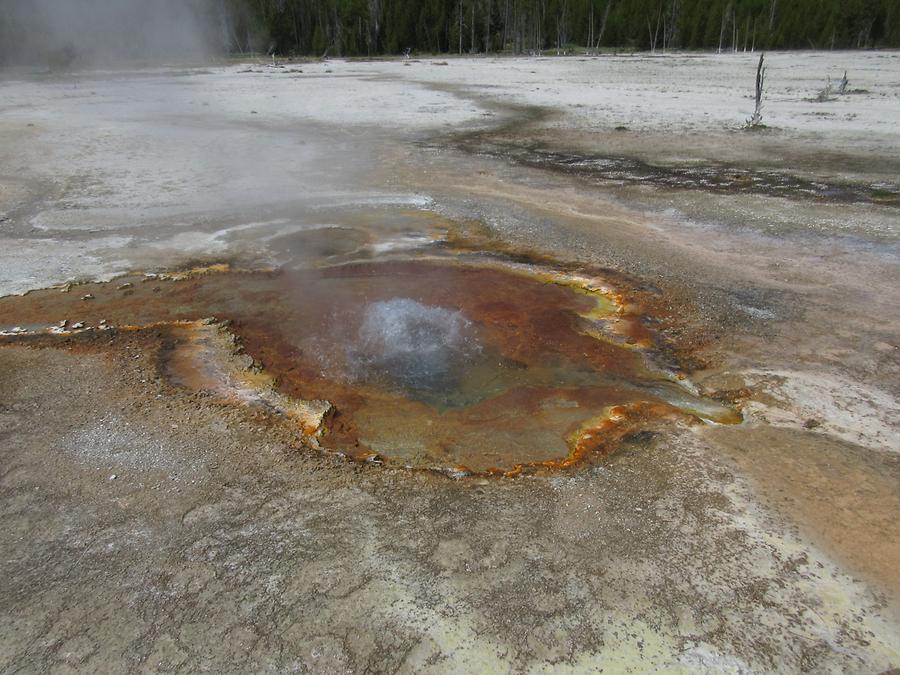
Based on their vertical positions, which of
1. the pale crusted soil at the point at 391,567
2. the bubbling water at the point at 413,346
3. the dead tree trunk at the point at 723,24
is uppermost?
the dead tree trunk at the point at 723,24

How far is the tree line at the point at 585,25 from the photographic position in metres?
35.9

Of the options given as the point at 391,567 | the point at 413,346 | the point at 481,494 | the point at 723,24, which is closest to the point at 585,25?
the point at 723,24

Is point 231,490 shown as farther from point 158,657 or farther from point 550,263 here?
point 550,263

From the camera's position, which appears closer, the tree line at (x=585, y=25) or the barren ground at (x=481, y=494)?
the barren ground at (x=481, y=494)

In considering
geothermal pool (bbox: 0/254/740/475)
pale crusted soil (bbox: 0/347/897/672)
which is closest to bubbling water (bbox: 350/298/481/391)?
geothermal pool (bbox: 0/254/740/475)

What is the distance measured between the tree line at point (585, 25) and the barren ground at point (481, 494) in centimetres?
3312

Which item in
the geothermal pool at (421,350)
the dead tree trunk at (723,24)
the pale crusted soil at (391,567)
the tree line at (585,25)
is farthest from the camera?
the dead tree trunk at (723,24)

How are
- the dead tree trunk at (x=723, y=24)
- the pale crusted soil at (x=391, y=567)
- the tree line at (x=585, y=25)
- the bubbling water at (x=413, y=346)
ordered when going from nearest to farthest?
the pale crusted soil at (x=391, y=567) < the bubbling water at (x=413, y=346) < the tree line at (x=585, y=25) < the dead tree trunk at (x=723, y=24)

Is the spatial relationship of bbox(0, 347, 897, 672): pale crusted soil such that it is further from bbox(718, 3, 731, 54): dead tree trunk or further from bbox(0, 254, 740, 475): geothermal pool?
bbox(718, 3, 731, 54): dead tree trunk

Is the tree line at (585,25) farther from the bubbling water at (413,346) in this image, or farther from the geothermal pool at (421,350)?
the bubbling water at (413,346)

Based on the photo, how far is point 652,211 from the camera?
600 cm

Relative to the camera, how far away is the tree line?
35875mm

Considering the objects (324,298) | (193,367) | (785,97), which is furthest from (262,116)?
(785,97)

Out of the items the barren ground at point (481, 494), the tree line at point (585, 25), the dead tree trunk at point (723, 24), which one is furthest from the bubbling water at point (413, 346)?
the dead tree trunk at point (723, 24)
